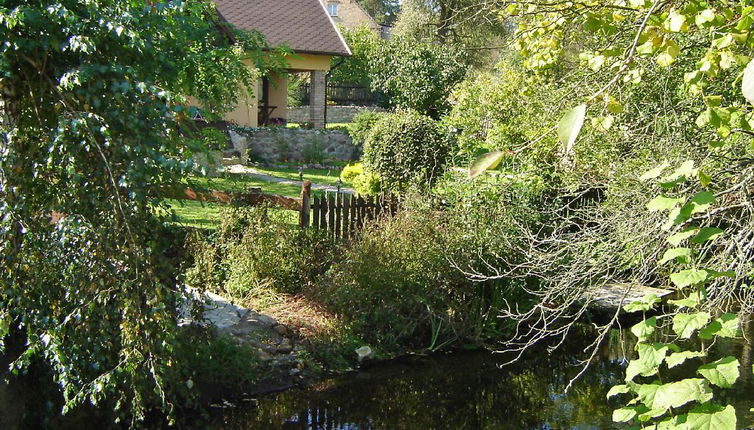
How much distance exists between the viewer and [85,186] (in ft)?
14.0

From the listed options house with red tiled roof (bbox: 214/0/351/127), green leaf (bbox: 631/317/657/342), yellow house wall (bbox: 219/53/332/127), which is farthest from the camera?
house with red tiled roof (bbox: 214/0/351/127)

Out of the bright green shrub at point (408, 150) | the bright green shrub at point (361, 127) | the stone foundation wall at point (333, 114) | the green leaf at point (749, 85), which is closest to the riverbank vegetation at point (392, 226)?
the green leaf at point (749, 85)

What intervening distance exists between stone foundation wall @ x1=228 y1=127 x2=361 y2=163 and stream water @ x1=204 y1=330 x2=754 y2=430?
1176cm

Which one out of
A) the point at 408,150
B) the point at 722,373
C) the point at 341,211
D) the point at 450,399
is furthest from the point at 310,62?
the point at 722,373

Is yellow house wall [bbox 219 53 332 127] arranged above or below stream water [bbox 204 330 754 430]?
above

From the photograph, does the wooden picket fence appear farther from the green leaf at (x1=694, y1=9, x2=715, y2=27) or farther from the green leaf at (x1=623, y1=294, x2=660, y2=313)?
the green leaf at (x1=694, y1=9, x2=715, y2=27)

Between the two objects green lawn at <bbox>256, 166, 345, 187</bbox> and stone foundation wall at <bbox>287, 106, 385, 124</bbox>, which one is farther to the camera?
stone foundation wall at <bbox>287, 106, 385, 124</bbox>

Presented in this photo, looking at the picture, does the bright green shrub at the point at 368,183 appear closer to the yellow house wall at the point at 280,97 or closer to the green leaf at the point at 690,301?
the green leaf at the point at 690,301

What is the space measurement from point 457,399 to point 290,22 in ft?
66.8

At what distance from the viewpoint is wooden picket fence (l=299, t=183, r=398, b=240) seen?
9.36 meters

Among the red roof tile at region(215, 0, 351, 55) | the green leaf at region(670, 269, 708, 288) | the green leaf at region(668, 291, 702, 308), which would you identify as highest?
the red roof tile at region(215, 0, 351, 55)

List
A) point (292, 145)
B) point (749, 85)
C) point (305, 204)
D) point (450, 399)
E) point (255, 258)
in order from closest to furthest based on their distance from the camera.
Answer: point (749, 85), point (450, 399), point (255, 258), point (305, 204), point (292, 145)

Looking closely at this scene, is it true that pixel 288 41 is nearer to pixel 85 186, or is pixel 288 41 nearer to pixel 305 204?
pixel 305 204

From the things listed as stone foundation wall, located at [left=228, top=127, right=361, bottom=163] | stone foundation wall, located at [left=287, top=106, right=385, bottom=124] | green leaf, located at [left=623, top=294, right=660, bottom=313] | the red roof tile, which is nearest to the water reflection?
green leaf, located at [left=623, top=294, right=660, bottom=313]
